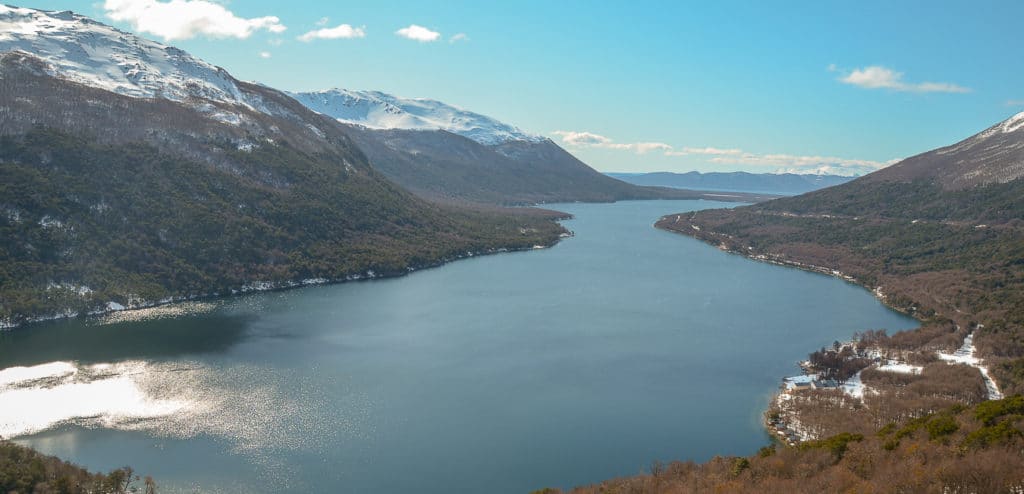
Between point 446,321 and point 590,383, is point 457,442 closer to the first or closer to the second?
point 590,383

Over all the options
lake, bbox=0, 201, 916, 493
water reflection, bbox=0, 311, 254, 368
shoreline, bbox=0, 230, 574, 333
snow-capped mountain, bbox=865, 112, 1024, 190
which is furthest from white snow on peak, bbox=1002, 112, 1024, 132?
water reflection, bbox=0, 311, 254, 368

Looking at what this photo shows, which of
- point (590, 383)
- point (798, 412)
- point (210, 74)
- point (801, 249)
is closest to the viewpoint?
point (798, 412)

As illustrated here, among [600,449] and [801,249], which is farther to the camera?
[801,249]

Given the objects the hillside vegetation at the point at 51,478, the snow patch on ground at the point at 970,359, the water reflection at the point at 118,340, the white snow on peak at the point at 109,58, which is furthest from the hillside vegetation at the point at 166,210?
the snow patch on ground at the point at 970,359

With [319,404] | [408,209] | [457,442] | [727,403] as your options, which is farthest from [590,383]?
[408,209]

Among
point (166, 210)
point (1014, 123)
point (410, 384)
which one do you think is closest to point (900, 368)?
point (410, 384)

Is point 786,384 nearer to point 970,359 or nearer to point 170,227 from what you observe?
point 970,359
